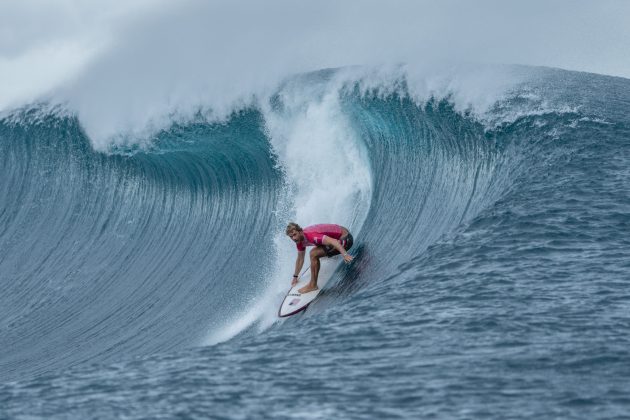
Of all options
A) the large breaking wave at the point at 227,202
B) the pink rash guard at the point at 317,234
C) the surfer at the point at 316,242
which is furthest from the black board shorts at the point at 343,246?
the large breaking wave at the point at 227,202

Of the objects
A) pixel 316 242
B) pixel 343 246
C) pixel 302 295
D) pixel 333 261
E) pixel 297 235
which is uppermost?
pixel 297 235

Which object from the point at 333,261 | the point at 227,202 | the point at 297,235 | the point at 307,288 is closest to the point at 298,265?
the point at 307,288

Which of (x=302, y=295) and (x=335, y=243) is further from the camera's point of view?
(x=302, y=295)

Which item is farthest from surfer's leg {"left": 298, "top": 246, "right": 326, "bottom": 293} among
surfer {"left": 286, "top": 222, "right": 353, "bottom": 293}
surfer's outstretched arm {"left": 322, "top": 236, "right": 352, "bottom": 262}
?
A: surfer's outstretched arm {"left": 322, "top": 236, "right": 352, "bottom": 262}

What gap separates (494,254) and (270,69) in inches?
435

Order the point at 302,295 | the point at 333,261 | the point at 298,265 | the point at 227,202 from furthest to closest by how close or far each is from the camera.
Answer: the point at 227,202, the point at 333,261, the point at 298,265, the point at 302,295

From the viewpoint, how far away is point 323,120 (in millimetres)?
16797

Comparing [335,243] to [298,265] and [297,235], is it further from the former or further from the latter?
[298,265]

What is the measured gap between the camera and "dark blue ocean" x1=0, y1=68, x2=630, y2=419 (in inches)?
241

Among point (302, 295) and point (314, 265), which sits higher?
point (314, 265)

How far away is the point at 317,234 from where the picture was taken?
12.2m

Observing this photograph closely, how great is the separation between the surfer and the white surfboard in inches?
3.0

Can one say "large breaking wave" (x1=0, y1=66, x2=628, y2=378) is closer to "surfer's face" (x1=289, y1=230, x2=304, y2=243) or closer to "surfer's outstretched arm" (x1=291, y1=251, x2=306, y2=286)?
"surfer's outstretched arm" (x1=291, y1=251, x2=306, y2=286)

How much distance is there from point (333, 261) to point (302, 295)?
0.64 m
